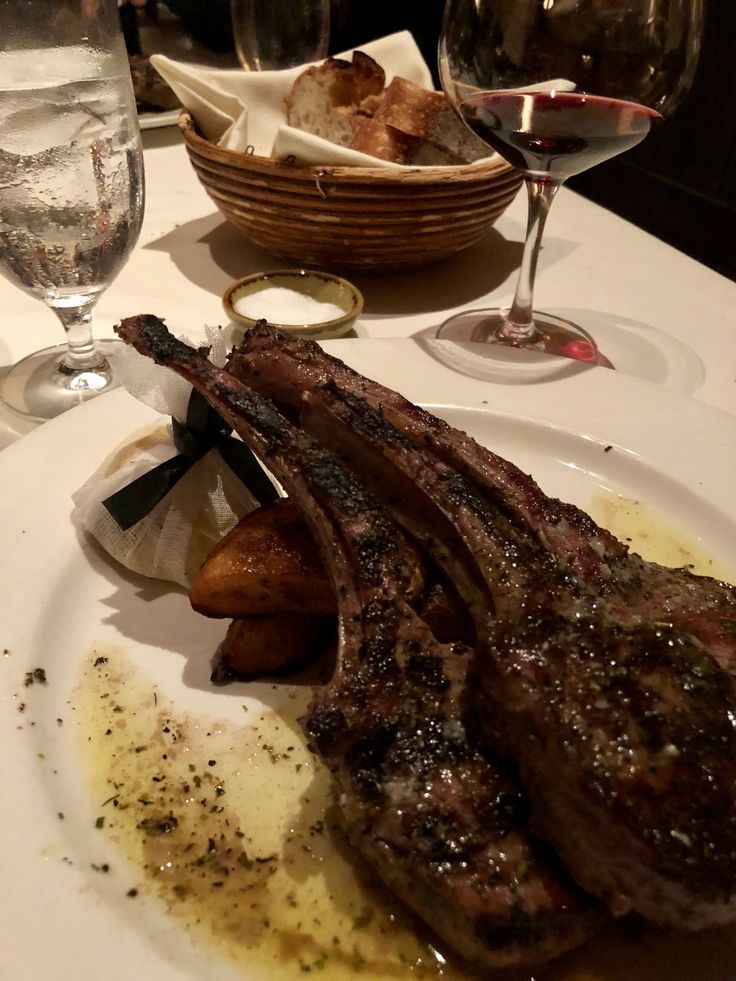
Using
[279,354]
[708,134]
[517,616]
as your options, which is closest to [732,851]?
[517,616]

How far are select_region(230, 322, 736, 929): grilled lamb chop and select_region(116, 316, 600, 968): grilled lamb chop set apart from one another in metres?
0.04

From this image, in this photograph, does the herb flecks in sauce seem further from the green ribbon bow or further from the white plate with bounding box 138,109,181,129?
the white plate with bounding box 138,109,181,129

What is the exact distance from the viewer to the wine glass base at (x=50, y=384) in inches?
61.4

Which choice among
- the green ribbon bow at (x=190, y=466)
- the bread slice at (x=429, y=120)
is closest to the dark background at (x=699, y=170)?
the bread slice at (x=429, y=120)

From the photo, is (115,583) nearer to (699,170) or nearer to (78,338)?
(78,338)

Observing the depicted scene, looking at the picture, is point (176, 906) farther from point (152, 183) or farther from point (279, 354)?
point (152, 183)

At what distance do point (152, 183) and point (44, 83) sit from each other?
1.25 metres

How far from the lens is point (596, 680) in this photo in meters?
0.78

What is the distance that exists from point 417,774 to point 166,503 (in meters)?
0.60

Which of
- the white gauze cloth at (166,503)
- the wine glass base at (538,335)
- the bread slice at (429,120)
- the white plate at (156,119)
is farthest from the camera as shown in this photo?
the white plate at (156,119)

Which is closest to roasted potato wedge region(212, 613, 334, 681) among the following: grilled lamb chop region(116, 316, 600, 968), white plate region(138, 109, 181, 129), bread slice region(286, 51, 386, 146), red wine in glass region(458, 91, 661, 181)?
grilled lamb chop region(116, 316, 600, 968)

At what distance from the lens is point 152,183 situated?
2.60 metres

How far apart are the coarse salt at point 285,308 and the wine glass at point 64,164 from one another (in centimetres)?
29

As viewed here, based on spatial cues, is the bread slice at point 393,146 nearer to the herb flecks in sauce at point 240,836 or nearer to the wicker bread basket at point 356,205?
the wicker bread basket at point 356,205
